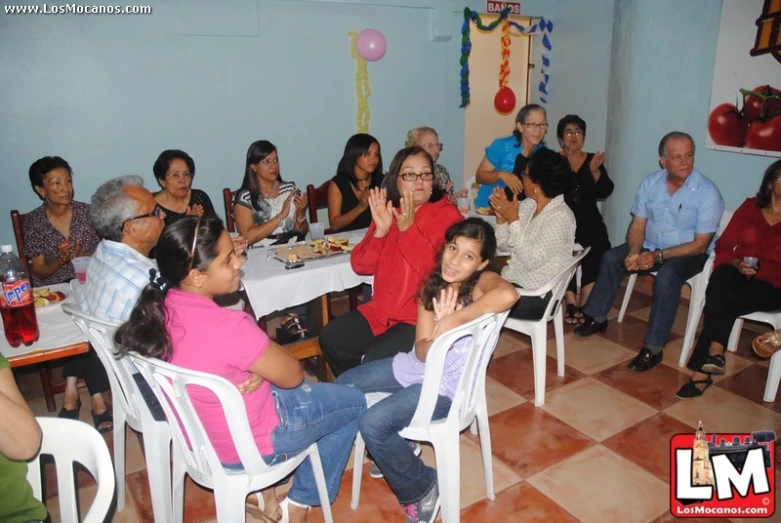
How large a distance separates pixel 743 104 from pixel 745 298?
1603mm

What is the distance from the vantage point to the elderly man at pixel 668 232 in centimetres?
326

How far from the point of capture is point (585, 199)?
3.88 m

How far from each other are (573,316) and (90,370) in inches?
115

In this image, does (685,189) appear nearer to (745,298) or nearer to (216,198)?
(745,298)

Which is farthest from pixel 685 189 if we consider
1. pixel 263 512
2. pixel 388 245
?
pixel 263 512

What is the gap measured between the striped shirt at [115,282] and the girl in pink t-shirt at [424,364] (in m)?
0.81

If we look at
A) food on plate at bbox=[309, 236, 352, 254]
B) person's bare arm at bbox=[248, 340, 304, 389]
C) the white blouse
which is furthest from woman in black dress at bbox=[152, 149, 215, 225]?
person's bare arm at bbox=[248, 340, 304, 389]

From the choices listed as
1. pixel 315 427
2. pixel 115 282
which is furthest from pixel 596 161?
pixel 115 282

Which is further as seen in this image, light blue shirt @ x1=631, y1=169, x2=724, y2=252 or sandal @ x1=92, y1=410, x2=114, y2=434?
light blue shirt @ x1=631, y1=169, x2=724, y2=252

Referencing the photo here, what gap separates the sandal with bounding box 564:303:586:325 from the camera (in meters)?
3.87

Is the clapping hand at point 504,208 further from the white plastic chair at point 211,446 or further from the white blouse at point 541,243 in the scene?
the white plastic chair at point 211,446

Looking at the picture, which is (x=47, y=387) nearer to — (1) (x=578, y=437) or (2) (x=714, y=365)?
(1) (x=578, y=437)

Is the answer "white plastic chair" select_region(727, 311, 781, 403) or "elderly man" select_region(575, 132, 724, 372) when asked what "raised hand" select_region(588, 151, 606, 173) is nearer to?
"elderly man" select_region(575, 132, 724, 372)

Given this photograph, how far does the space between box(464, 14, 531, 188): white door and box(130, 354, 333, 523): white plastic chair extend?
14.1 ft
